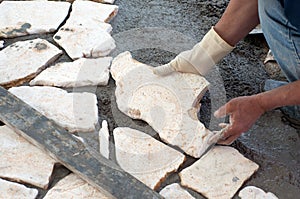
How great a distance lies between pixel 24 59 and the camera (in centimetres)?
253

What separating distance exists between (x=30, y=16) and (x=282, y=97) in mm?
1593

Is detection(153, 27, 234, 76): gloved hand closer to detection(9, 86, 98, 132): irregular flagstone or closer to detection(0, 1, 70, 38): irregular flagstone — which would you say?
detection(9, 86, 98, 132): irregular flagstone

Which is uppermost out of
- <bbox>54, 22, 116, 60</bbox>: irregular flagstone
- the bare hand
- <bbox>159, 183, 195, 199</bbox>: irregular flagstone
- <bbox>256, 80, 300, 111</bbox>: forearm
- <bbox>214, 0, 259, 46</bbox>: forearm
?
<bbox>214, 0, 259, 46</bbox>: forearm

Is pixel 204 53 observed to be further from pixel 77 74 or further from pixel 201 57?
pixel 77 74

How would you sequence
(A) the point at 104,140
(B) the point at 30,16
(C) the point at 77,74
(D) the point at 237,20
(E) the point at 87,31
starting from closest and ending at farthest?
(A) the point at 104,140 < (D) the point at 237,20 < (C) the point at 77,74 < (E) the point at 87,31 < (B) the point at 30,16

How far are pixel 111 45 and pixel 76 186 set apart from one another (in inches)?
37.8

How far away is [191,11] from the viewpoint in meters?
3.00

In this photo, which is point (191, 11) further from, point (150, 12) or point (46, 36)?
point (46, 36)

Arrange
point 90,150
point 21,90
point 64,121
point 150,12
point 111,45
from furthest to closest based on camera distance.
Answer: point 150,12, point 111,45, point 21,90, point 64,121, point 90,150

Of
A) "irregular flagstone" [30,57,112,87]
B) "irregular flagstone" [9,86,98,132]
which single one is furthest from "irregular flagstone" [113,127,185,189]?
"irregular flagstone" [30,57,112,87]

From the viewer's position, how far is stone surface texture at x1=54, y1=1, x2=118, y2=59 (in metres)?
2.60

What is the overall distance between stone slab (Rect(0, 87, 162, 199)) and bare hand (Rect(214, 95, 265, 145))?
454 mm

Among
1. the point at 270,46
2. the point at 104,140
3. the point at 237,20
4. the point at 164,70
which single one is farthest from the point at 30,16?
the point at 270,46

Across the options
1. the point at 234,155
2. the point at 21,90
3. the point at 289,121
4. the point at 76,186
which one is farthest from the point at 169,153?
the point at 21,90
